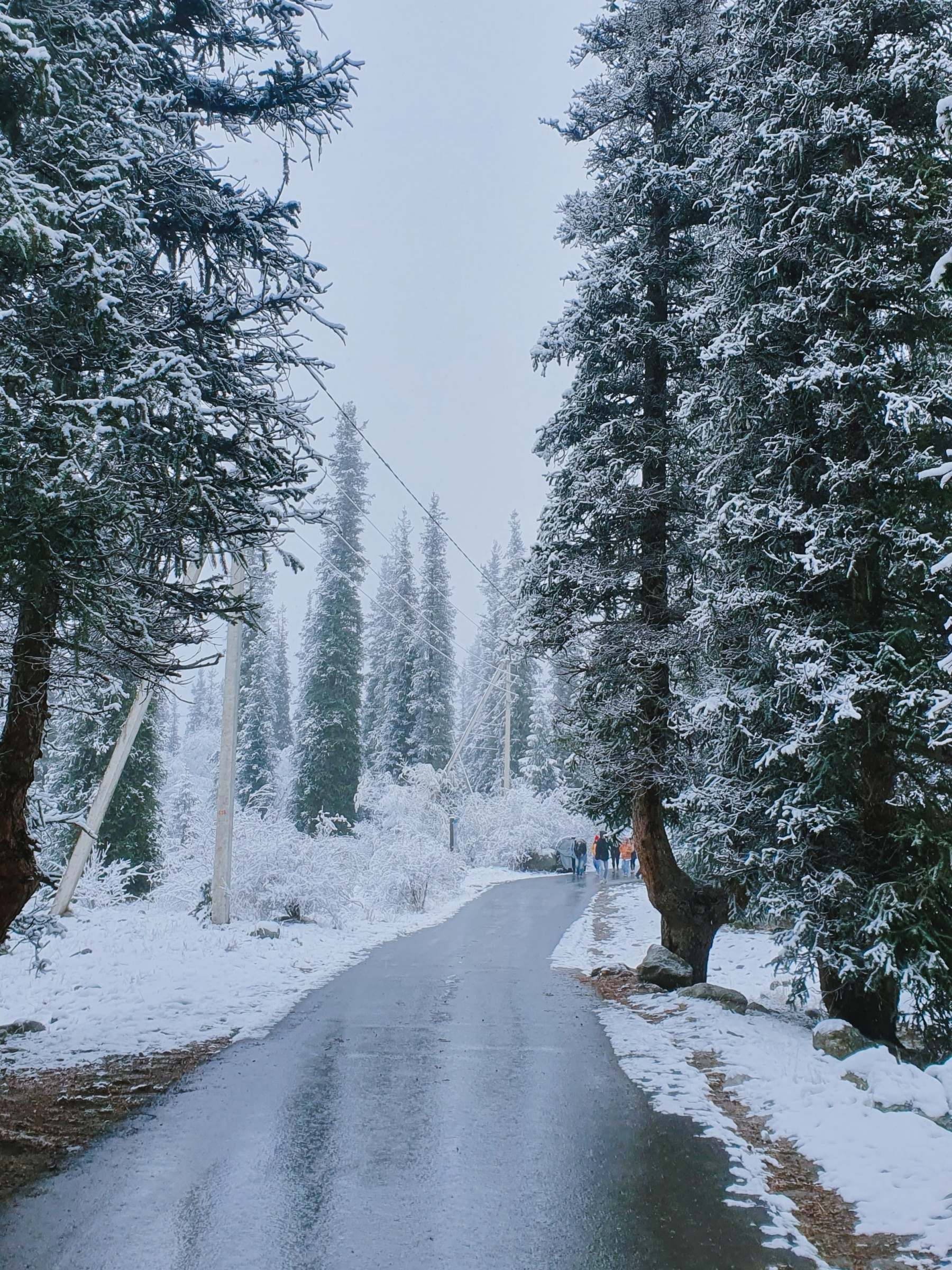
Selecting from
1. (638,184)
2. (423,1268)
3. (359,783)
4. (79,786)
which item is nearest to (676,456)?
(638,184)

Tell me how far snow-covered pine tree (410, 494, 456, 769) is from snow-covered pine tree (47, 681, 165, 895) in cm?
1847

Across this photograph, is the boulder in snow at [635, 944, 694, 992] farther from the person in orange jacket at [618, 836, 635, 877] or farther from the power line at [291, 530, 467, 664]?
the power line at [291, 530, 467, 664]

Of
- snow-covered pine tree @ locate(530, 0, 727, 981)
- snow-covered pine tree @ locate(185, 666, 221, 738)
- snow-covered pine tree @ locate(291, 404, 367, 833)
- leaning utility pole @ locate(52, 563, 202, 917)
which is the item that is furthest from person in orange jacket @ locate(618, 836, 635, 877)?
snow-covered pine tree @ locate(185, 666, 221, 738)

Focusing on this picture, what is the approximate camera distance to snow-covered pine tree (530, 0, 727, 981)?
10.5 metres

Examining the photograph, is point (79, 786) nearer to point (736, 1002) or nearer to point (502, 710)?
point (736, 1002)

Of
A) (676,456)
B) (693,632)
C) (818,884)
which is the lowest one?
(818,884)

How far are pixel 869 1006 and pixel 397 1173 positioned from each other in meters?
5.26

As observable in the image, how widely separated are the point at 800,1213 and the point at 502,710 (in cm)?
4597

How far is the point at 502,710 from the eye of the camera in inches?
1978

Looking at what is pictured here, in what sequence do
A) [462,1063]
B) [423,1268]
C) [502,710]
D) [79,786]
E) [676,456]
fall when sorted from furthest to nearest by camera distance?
1. [502,710]
2. [79,786]
3. [676,456]
4. [462,1063]
5. [423,1268]

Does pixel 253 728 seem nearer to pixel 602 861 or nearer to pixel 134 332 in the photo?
pixel 602 861

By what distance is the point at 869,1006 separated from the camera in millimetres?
7832

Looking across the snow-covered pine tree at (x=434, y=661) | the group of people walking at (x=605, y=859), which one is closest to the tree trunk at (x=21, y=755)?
the group of people walking at (x=605, y=859)

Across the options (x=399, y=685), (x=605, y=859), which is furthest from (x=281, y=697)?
(x=605, y=859)
